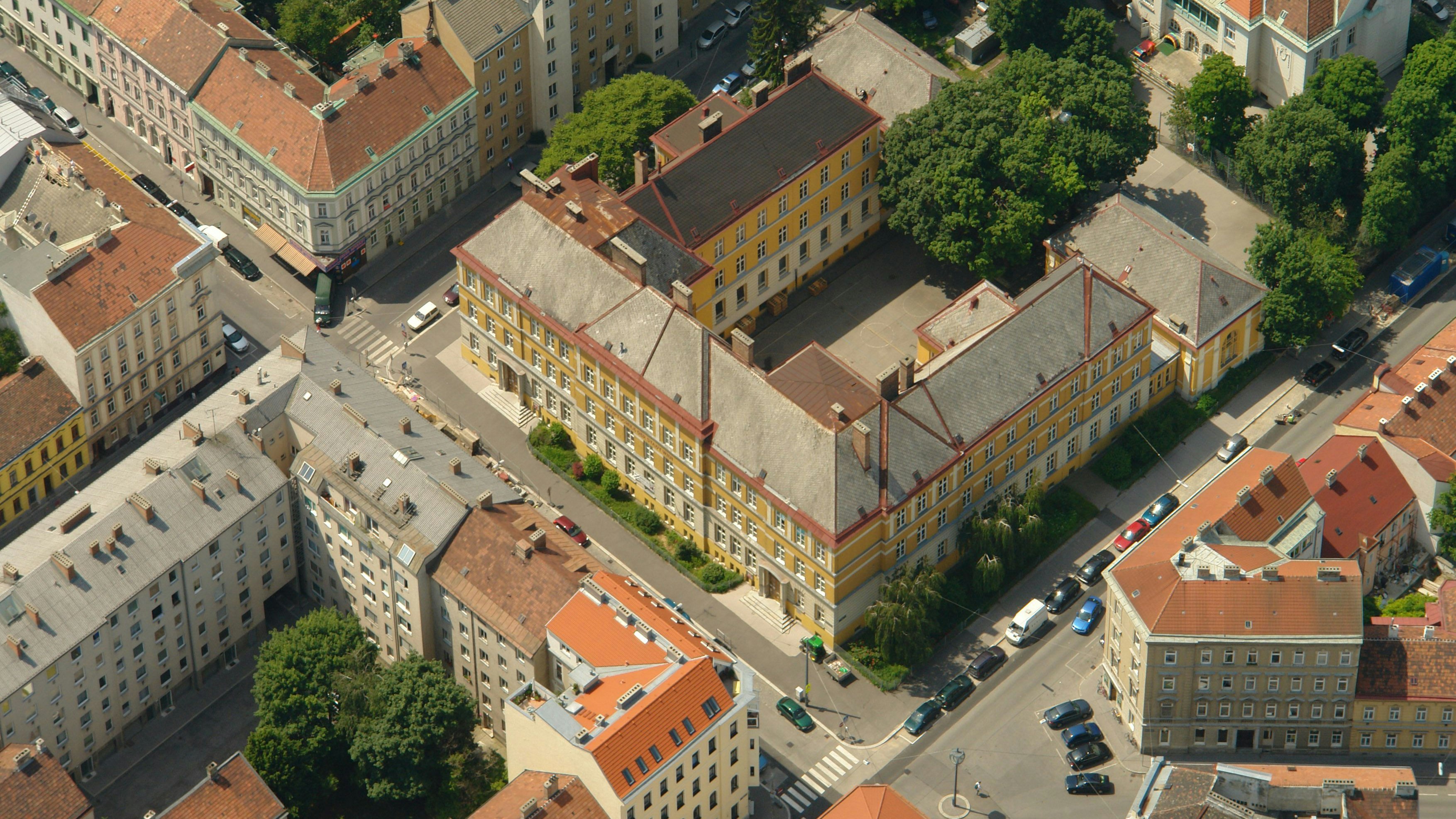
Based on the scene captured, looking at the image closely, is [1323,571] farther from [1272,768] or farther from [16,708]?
[16,708]

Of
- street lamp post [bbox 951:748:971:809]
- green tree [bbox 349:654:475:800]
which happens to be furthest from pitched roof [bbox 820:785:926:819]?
green tree [bbox 349:654:475:800]

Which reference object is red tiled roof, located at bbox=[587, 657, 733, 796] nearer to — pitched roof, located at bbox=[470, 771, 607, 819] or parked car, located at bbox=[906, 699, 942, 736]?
pitched roof, located at bbox=[470, 771, 607, 819]

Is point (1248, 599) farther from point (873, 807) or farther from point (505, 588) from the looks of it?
point (505, 588)

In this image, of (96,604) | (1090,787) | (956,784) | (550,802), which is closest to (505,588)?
(550,802)

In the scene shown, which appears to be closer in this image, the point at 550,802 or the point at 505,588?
the point at 550,802

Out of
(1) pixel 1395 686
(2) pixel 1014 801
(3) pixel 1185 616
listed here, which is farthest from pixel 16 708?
(1) pixel 1395 686

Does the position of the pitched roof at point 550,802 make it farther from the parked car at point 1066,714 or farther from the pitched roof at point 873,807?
the parked car at point 1066,714
